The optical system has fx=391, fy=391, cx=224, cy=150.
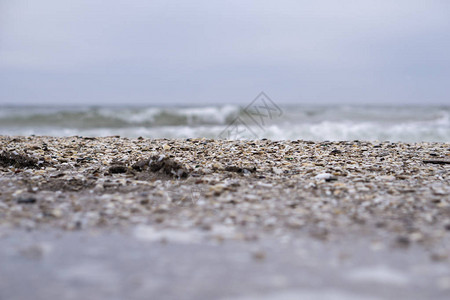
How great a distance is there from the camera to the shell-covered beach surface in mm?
2256

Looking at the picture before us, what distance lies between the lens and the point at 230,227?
3.14 meters

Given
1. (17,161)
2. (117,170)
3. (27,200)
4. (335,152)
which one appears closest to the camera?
(27,200)

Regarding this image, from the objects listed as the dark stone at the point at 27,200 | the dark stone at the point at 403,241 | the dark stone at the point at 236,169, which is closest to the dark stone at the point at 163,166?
the dark stone at the point at 236,169

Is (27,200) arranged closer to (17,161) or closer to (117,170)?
(117,170)

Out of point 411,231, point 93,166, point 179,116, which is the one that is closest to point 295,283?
point 411,231

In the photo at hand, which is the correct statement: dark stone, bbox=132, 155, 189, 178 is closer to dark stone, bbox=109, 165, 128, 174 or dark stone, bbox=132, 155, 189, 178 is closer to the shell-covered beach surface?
the shell-covered beach surface

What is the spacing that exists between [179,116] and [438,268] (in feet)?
60.0

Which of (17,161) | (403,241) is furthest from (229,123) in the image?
(403,241)

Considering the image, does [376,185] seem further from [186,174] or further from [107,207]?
[107,207]

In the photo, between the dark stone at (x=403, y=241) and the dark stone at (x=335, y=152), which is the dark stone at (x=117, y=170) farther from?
the dark stone at (x=335, y=152)

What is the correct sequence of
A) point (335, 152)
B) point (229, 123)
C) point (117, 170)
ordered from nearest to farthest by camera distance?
point (117, 170)
point (335, 152)
point (229, 123)

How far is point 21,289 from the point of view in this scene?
2180 millimetres

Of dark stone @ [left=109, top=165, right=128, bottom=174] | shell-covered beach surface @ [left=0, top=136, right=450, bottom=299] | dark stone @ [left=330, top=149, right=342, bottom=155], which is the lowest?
shell-covered beach surface @ [left=0, top=136, right=450, bottom=299]

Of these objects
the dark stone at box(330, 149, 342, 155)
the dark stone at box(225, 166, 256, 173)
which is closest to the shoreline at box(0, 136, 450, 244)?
the dark stone at box(225, 166, 256, 173)
